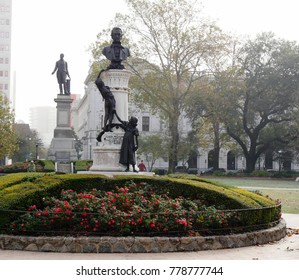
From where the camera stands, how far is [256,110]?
5350 centimetres

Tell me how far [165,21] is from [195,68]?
497 cm

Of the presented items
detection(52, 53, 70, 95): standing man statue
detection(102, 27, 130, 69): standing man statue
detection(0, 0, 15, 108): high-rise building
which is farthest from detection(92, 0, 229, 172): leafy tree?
detection(0, 0, 15, 108): high-rise building

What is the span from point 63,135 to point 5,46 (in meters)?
79.6

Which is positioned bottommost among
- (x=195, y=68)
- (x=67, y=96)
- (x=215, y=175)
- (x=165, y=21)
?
(x=215, y=175)

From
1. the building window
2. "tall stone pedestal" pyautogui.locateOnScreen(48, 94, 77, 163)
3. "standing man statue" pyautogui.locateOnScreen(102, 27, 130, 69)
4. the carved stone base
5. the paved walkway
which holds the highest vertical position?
the building window

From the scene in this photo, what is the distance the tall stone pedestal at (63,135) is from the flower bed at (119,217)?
25819mm

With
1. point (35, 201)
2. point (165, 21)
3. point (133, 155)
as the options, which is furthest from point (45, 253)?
point (165, 21)

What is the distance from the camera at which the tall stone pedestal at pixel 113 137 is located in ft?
56.9

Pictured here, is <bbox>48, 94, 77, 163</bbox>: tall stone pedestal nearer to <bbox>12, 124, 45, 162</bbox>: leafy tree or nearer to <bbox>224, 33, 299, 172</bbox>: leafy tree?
<bbox>224, 33, 299, 172</bbox>: leafy tree

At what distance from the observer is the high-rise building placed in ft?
354

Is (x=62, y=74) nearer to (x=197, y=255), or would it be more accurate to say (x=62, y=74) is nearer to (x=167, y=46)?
(x=167, y=46)

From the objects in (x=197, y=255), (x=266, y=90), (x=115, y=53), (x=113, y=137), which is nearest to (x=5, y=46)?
(x=266, y=90)

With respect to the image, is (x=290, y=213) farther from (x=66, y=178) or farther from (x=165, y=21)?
(x=165, y=21)

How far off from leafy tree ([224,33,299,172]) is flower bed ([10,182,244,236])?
40.2 m
